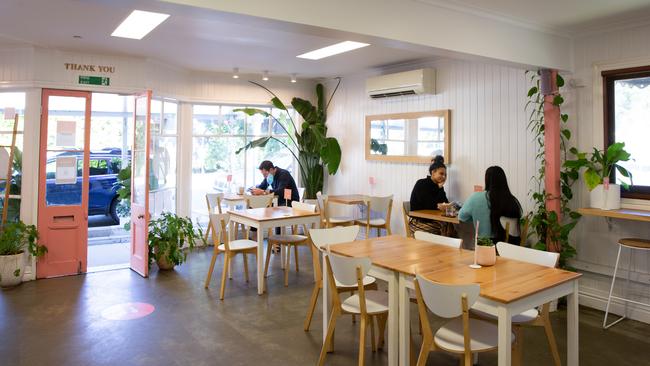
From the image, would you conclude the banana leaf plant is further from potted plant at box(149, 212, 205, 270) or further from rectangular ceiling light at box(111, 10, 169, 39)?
rectangular ceiling light at box(111, 10, 169, 39)

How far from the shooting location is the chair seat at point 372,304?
10.1ft

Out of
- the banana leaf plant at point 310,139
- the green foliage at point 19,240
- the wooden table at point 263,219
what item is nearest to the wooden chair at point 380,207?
the wooden table at point 263,219

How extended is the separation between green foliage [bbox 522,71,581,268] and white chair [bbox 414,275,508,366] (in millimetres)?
2057

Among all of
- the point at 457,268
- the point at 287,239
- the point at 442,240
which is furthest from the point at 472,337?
the point at 287,239

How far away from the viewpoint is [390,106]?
671 cm

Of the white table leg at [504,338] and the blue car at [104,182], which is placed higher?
the blue car at [104,182]

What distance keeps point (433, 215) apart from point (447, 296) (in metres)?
2.83

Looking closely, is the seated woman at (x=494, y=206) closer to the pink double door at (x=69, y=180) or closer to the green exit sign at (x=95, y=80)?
the pink double door at (x=69, y=180)

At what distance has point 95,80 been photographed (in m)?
5.75

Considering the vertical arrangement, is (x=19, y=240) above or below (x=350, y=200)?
below

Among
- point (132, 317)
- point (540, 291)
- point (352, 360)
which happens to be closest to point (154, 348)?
point (132, 317)

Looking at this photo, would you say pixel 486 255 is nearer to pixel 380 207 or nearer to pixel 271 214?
pixel 271 214

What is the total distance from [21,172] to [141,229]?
1531 millimetres

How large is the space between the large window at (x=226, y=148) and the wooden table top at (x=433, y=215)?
133 inches
